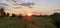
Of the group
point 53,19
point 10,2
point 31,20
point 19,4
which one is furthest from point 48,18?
point 10,2

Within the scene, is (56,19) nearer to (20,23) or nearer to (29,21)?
(29,21)

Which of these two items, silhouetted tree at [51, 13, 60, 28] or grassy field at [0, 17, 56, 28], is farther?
silhouetted tree at [51, 13, 60, 28]

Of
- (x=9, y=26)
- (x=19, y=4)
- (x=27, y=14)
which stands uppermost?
(x=19, y=4)

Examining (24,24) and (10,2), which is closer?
(24,24)

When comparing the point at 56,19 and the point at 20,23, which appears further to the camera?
the point at 56,19

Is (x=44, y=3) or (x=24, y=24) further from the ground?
(x=44, y=3)

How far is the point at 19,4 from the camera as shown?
1.86 meters

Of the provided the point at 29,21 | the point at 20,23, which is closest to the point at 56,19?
the point at 29,21

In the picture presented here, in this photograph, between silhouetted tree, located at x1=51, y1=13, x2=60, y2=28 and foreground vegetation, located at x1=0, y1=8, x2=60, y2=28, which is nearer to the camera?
foreground vegetation, located at x1=0, y1=8, x2=60, y2=28

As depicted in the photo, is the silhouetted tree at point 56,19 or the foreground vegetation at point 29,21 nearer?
the foreground vegetation at point 29,21

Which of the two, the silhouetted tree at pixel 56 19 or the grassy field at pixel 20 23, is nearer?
the grassy field at pixel 20 23

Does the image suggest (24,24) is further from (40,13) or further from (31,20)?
(40,13)

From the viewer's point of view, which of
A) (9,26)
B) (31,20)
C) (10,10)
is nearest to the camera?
(9,26)

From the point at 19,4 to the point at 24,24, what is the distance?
0.39 m
